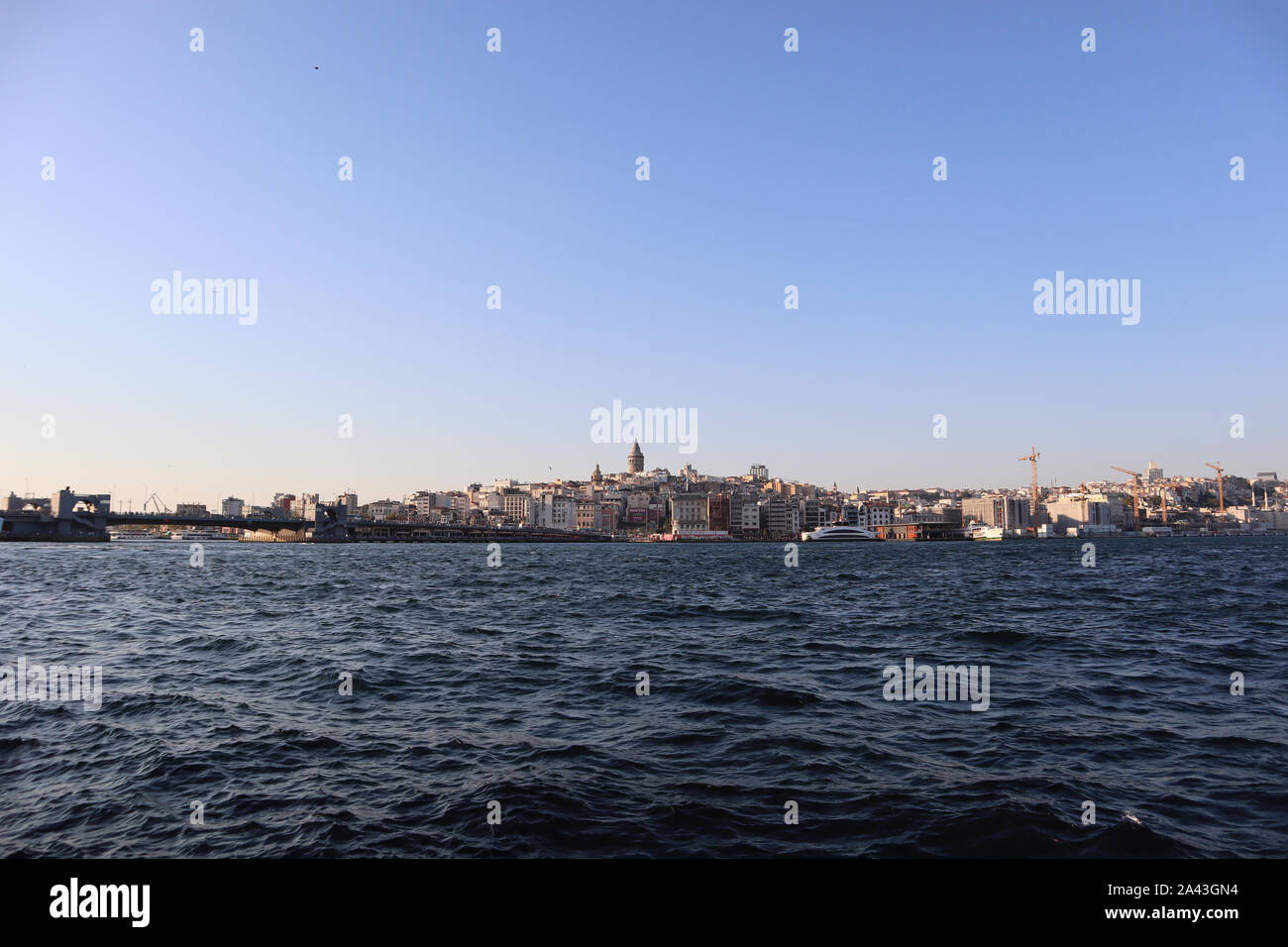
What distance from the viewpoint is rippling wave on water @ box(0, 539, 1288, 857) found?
751cm

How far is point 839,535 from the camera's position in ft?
576

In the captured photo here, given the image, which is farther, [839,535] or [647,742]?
[839,535]

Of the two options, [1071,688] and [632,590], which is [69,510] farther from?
[1071,688]

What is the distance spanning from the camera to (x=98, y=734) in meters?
11.1

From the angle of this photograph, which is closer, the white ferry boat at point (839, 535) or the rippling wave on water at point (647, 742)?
the rippling wave on water at point (647, 742)

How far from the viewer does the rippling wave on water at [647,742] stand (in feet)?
24.6

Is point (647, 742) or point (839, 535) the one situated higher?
point (647, 742)

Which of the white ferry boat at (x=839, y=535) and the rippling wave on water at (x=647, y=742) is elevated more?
the rippling wave on water at (x=647, y=742)

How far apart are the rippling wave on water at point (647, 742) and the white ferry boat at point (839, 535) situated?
501 ft

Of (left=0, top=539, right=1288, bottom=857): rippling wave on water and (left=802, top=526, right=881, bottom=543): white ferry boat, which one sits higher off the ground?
(left=0, top=539, right=1288, bottom=857): rippling wave on water

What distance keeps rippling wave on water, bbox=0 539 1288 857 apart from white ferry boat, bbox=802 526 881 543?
501 feet

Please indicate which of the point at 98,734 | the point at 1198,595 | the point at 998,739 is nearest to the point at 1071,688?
the point at 998,739

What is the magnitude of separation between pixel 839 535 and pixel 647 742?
6747 inches

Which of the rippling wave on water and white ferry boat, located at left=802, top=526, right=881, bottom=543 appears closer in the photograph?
the rippling wave on water
